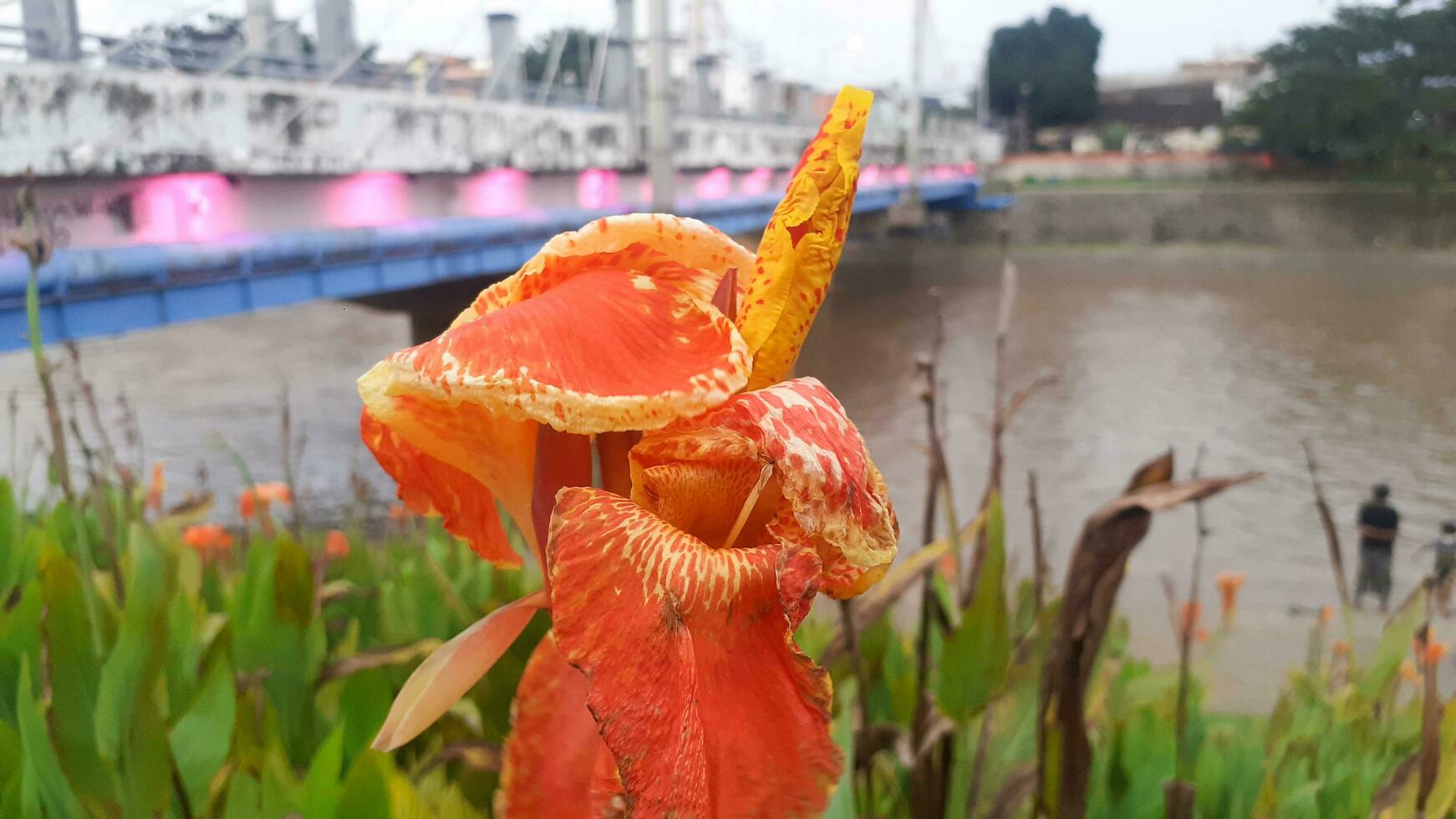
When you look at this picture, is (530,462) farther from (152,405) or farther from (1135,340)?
(1135,340)

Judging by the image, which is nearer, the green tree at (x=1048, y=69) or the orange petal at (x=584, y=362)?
Result: the orange petal at (x=584, y=362)

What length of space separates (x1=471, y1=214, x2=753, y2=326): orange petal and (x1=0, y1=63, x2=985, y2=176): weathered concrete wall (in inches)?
264

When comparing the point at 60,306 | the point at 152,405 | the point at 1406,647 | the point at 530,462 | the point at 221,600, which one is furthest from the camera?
the point at 152,405

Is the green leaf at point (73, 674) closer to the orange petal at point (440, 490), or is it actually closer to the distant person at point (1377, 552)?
the orange petal at point (440, 490)

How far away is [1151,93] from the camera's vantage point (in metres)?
50.1

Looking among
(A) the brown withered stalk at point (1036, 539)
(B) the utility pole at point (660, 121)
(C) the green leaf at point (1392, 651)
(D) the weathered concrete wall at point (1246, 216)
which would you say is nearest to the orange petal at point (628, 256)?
(A) the brown withered stalk at point (1036, 539)

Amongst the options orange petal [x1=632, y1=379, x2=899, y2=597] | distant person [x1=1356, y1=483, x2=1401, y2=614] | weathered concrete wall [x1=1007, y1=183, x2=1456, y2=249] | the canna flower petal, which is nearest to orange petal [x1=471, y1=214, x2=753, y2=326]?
the canna flower petal

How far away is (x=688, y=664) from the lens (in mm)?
496

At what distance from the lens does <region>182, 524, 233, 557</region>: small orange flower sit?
183 centimetres

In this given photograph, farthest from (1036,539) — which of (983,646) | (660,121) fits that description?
(660,121)

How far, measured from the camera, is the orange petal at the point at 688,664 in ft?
1.57

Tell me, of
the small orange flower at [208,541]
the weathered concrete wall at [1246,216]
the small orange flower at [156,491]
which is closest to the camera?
the small orange flower at [208,541]

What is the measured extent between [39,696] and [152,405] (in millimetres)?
13728

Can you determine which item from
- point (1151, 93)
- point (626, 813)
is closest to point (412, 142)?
point (626, 813)
